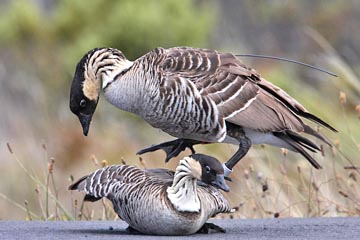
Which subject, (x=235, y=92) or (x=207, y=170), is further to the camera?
(x=235, y=92)

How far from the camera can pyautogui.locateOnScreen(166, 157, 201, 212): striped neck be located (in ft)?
26.5

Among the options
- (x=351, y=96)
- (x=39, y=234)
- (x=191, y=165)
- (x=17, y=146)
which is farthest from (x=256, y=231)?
(x=17, y=146)

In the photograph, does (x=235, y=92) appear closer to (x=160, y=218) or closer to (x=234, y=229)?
(x=234, y=229)

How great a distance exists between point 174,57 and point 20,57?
1852 cm

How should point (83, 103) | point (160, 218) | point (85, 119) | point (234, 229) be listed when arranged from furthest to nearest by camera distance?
1. point (85, 119)
2. point (83, 103)
3. point (234, 229)
4. point (160, 218)

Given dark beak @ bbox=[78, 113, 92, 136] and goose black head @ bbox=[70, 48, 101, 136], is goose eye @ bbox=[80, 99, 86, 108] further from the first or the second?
dark beak @ bbox=[78, 113, 92, 136]

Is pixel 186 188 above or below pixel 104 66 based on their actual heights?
below

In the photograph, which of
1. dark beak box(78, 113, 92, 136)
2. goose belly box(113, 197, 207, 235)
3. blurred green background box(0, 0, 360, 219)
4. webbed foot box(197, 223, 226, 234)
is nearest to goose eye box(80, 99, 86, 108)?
dark beak box(78, 113, 92, 136)

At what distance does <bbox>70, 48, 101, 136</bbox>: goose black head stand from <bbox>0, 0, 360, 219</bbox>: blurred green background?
90 cm

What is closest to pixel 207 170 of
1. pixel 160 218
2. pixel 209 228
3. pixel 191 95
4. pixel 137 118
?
pixel 160 218

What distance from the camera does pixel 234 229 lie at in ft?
28.8

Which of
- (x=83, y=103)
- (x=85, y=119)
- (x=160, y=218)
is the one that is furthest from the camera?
(x=85, y=119)

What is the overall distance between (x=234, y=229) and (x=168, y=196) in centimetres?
88

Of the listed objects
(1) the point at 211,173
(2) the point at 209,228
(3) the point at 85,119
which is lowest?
(2) the point at 209,228
